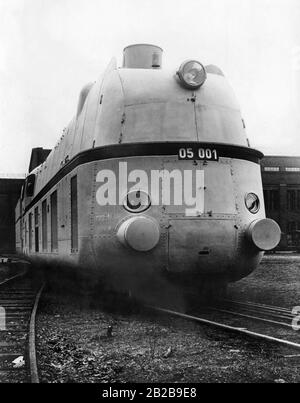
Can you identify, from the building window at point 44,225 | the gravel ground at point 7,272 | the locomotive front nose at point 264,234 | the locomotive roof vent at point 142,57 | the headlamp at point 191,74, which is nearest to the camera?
the locomotive front nose at point 264,234

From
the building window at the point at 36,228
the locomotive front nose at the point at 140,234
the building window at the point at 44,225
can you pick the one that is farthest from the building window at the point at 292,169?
the locomotive front nose at the point at 140,234

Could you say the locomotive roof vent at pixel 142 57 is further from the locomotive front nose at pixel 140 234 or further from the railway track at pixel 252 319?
the railway track at pixel 252 319

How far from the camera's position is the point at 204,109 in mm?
7633

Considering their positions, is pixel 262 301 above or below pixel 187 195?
below

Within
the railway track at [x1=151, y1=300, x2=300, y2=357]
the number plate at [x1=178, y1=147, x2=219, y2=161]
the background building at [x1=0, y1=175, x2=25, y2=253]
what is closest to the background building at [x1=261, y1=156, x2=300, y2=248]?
the background building at [x1=0, y1=175, x2=25, y2=253]

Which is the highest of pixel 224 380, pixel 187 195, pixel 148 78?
pixel 148 78

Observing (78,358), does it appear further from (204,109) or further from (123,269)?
(204,109)

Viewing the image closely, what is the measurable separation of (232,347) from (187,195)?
95.0 inches

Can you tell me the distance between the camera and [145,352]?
5215 mm

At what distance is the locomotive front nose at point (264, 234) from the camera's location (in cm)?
710

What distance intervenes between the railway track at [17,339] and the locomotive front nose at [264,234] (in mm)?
3105

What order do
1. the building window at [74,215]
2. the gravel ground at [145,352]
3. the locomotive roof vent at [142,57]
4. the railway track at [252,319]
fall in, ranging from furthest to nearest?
the locomotive roof vent at [142,57] → the building window at [74,215] → the railway track at [252,319] → the gravel ground at [145,352]

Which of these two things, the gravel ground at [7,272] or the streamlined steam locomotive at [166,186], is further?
the gravel ground at [7,272]
